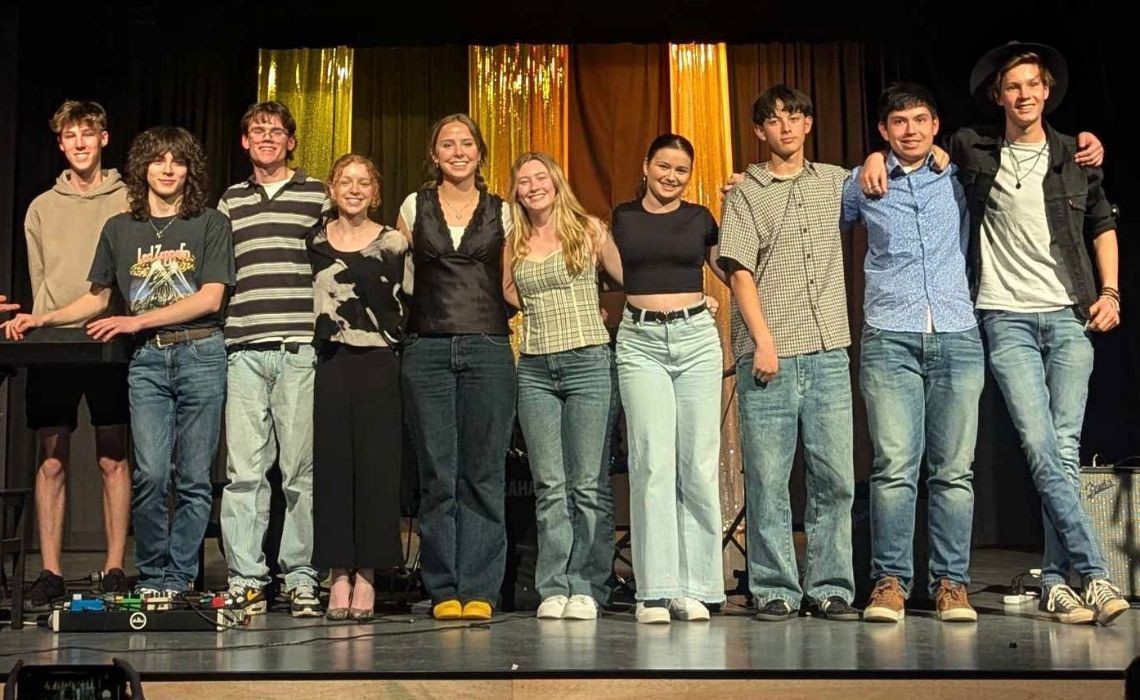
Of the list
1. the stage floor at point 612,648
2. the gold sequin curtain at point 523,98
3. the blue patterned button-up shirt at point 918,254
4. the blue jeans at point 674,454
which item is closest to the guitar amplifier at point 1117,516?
the stage floor at point 612,648

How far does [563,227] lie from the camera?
15.6 feet

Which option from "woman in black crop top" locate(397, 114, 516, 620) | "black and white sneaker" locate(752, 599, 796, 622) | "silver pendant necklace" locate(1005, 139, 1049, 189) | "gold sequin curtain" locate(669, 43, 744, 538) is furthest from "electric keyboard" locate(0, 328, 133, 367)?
"gold sequin curtain" locate(669, 43, 744, 538)

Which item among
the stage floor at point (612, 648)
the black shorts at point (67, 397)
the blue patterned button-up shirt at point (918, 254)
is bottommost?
the stage floor at point (612, 648)

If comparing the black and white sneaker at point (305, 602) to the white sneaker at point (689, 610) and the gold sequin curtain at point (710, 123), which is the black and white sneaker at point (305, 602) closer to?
the white sneaker at point (689, 610)

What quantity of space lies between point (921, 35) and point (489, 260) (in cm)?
416

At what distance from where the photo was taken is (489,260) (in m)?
4.78

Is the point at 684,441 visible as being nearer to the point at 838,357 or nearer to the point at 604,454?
the point at 604,454

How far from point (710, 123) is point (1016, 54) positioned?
3742mm

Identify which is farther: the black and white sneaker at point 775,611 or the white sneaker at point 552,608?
the white sneaker at point 552,608

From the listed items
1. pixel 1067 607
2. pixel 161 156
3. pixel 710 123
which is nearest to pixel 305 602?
pixel 161 156

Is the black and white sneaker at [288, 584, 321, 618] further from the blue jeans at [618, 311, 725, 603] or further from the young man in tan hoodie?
the blue jeans at [618, 311, 725, 603]

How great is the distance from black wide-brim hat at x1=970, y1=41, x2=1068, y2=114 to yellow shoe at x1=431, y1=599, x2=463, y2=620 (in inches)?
100

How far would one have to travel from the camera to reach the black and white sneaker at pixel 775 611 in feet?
15.0

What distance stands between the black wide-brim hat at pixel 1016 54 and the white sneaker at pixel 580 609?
224 cm
